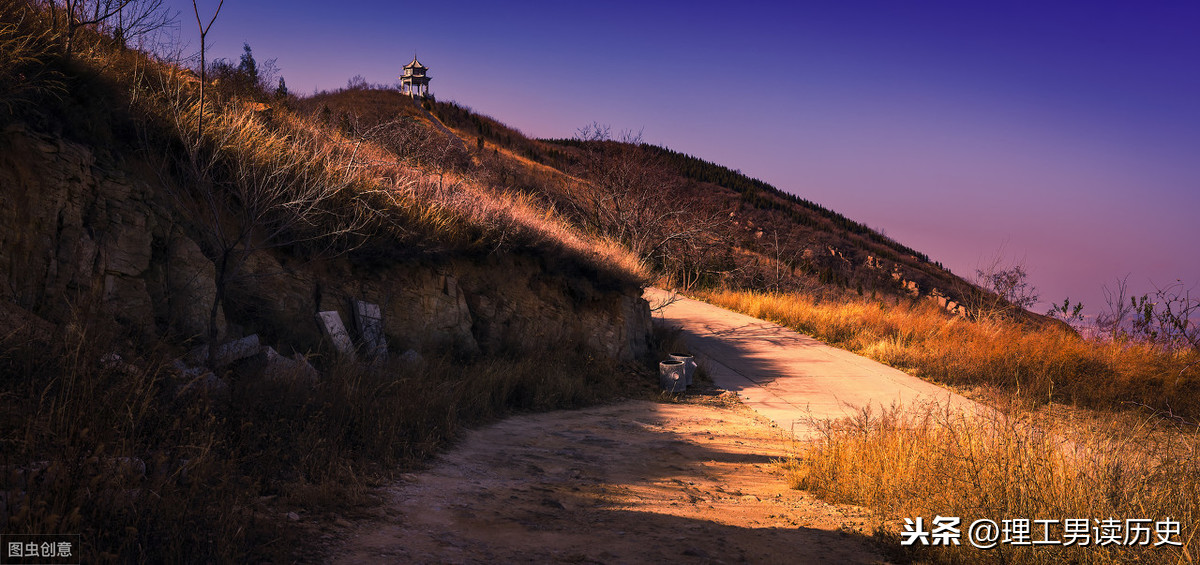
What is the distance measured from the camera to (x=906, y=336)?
15.1 metres

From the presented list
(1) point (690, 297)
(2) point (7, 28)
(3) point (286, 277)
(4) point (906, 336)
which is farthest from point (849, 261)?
(2) point (7, 28)

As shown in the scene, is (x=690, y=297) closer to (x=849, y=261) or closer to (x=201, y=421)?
(x=201, y=421)

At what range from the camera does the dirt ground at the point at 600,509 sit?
145 inches

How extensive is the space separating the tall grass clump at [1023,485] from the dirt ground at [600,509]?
328 mm

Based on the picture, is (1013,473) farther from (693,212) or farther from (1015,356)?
(693,212)

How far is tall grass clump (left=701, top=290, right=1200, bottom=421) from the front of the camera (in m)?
10.8

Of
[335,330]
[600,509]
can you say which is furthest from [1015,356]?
[335,330]

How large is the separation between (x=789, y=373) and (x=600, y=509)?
359 inches

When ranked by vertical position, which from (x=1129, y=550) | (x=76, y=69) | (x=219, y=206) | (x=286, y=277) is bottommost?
(x=1129, y=550)

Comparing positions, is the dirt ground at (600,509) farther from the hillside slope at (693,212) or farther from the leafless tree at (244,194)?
the hillside slope at (693,212)

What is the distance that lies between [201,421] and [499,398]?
14.9 feet

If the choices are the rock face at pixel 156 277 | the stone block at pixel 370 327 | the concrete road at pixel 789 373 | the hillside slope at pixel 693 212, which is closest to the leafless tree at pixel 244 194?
the rock face at pixel 156 277

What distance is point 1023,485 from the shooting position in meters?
4.06

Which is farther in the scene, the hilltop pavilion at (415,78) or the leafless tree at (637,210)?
the hilltop pavilion at (415,78)
